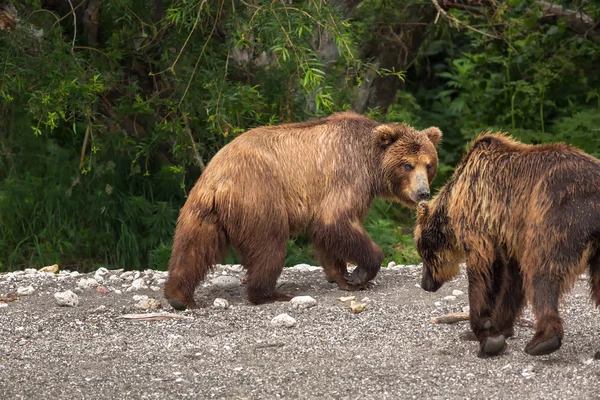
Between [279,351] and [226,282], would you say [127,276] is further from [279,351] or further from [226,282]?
[279,351]

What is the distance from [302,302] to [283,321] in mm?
486

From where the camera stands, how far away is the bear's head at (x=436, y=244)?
6281 mm

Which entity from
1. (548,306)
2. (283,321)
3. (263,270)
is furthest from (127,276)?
(548,306)

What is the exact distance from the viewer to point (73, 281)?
835 cm

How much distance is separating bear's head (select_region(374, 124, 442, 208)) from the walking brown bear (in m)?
1.48

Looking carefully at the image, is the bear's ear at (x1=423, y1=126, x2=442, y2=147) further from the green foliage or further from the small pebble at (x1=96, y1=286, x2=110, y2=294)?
the small pebble at (x1=96, y1=286, x2=110, y2=294)

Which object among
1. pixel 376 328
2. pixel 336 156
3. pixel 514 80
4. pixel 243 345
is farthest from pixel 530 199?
pixel 514 80

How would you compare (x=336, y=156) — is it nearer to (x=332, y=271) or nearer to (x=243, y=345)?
(x=332, y=271)

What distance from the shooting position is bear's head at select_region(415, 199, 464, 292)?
6.28m

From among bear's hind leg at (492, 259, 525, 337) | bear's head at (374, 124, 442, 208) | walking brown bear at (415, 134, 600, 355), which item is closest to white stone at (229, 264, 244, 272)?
bear's head at (374, 124, 442, 208)

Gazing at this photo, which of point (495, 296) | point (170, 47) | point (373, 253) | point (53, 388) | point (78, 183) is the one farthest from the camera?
point (78, 183)

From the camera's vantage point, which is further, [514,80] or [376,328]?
[514,80]

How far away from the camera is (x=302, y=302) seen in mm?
7172

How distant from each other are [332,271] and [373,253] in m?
0.38
